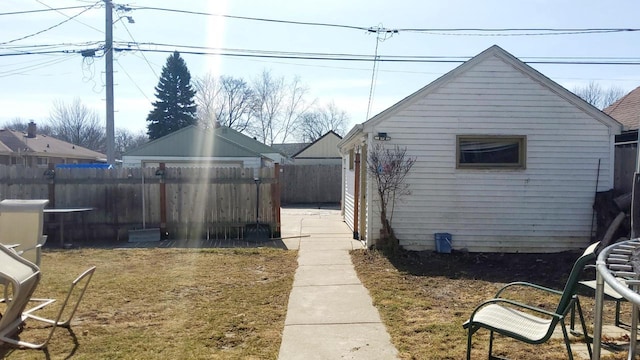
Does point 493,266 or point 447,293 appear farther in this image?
point 493,266

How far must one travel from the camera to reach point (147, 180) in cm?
1041

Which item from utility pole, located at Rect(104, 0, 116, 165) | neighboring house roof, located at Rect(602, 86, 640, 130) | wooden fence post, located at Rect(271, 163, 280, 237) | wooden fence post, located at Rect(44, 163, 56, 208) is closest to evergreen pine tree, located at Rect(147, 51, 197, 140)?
utility pole, located at Rect(104, 0, 116, 165)

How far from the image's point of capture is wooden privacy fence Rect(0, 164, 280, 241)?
33.5 feet

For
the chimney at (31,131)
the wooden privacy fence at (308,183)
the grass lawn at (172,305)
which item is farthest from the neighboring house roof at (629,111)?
the chimney at (31,131)

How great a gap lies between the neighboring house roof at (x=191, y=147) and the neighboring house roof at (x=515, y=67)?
12.3 metres

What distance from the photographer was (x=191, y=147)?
20.0 m

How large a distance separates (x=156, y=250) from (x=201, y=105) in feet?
131

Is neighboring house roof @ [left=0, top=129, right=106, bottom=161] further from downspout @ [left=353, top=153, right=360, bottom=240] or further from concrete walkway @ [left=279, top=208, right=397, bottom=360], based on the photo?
concrete walkway @ [left=279, top=208, right=397, bottom=360]

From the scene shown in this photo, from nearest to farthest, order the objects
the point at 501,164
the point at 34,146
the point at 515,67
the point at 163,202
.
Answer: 1. the point at 515,67
2. the point at 501,164
3. the point at 163,202
4. the point at 34,146

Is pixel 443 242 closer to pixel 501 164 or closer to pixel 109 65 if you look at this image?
pixel 501 164

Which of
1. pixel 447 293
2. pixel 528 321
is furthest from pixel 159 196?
pixel 528 321

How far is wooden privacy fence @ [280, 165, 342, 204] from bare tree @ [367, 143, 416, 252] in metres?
12.2

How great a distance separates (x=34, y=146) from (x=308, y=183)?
17.6 meters

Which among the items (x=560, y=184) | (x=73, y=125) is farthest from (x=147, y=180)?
(x=73, y=125)
